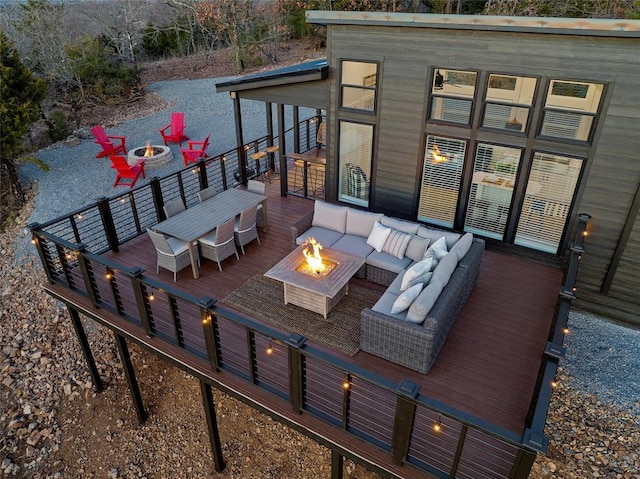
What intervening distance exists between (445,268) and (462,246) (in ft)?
2.26

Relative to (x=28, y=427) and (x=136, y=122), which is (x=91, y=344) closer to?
(x=28, y=427)

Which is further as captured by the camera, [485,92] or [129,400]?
[129,400]

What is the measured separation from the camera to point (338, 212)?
24.8 feet

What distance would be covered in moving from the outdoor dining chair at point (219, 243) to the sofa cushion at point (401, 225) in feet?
8.12

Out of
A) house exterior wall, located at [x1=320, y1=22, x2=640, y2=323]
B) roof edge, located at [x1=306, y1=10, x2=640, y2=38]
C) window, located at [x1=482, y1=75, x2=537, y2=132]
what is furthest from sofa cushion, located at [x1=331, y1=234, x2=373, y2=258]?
roof edge, located at [x1=306, y1=10, x2=640, y2=38]

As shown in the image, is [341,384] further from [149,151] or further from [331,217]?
[149,151]

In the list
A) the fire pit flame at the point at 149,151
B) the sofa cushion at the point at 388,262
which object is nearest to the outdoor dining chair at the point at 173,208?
the sofa cushion at the point at 388,262

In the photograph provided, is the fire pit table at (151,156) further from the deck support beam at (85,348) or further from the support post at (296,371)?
the support post at (296,371)

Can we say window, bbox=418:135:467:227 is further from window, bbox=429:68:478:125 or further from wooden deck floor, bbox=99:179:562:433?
wooden deck floor, bbox=99:179:562:433

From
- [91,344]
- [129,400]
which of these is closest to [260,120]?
[91,344]

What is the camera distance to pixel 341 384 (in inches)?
197

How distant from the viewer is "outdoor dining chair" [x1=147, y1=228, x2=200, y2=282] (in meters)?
6.69

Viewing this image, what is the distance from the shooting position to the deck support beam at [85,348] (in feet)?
23.3

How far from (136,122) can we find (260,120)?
17.8ft
